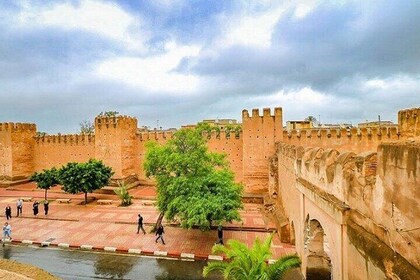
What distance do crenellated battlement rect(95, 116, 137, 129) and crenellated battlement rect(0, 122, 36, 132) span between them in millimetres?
9180

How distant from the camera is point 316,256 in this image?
8781 millimetres

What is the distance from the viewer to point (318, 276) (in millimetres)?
8773

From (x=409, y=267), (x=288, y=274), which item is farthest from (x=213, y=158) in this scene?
(x=409, y=267)

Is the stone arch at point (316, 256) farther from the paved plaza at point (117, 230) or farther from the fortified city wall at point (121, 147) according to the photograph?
the fortified city wall at point (121, 147)

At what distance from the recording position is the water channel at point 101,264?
35.9 feet

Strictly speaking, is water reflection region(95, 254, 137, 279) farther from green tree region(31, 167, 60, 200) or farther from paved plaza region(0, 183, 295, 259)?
green tree region(31, 167, 60, 200)

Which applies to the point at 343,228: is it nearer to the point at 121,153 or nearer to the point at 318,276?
the point at 318,276

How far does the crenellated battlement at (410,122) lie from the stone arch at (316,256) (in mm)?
7721

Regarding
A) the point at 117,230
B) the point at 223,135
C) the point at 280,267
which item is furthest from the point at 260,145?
the point at 280,267

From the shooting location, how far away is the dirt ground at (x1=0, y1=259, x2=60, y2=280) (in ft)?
A: 9.45

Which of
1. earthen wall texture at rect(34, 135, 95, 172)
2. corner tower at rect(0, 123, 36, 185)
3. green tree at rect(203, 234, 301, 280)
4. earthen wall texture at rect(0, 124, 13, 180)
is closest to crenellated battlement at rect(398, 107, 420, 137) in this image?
green tree at rect(203, 234, 301, 280)

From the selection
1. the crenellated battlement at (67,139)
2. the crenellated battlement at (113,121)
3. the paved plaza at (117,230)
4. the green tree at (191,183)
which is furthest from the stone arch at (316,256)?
the crenellated battlement at (67,139)

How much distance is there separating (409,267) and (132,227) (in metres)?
14.7

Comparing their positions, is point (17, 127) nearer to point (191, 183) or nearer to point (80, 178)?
point (80, 178)
